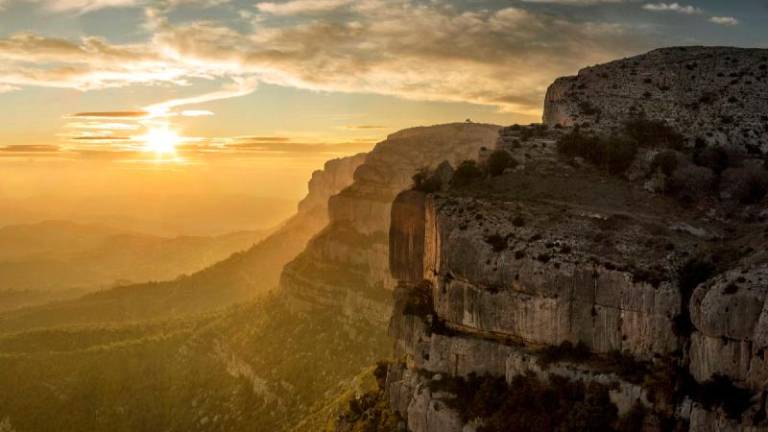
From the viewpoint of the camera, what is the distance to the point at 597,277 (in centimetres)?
4291

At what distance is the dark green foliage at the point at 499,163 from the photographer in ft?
196

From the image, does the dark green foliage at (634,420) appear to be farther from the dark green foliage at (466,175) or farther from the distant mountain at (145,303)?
the distant mountain at (145,303)

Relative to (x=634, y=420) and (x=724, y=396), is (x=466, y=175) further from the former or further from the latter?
(x=724, y=396)

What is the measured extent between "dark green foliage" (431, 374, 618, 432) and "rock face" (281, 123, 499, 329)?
211 ft

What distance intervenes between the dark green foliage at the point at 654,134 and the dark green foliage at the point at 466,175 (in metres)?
13.6

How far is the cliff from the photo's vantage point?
3784 cm

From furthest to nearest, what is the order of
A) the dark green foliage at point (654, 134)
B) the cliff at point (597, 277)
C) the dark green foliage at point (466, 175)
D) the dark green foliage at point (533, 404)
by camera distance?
the dark green foliage at point (654, 134) < the dark green foliage at point (466, 175) < the dark green foliage at point (533, 404) < the cliff at point (597, 277)

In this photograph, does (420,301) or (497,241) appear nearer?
(497,241)

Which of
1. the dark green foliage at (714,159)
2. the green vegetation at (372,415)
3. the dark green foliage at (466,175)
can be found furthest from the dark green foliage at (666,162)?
the green vegetation at (372,415)

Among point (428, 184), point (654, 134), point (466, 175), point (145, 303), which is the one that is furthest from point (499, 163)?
point (145, 303)

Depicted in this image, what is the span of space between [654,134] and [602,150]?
6.58 metres

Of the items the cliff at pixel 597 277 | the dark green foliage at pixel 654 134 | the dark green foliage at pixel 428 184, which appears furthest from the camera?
the dark green foliage at pixel 654 134

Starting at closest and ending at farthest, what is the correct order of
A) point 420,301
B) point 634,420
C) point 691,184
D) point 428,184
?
point 634,420 < point 691,184 < point 420,301 < point 428,184

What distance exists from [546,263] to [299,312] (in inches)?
3256
